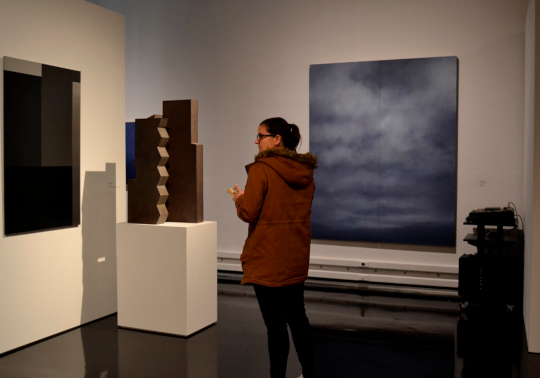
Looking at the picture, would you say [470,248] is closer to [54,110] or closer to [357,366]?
[357,366]

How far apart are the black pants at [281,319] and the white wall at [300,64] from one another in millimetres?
3095

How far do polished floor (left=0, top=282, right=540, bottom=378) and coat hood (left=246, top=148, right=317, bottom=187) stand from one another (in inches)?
50.9

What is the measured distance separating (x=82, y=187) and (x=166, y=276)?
1.03 m

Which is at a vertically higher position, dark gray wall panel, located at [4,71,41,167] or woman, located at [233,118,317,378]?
dark gray wall panel, located at [4,71,41,167]

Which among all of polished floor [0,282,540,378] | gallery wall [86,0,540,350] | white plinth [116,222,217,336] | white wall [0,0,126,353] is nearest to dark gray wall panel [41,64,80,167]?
white wall [0,0,126,353]

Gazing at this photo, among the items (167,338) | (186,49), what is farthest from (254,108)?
(167,338)

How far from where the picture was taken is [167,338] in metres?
4.23

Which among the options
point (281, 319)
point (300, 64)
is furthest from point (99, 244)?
point (300, 64)

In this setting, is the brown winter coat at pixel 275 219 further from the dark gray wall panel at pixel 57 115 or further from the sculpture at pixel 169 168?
the dark gray wall panel at pixel 57 115

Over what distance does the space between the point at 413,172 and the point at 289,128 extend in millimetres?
3031

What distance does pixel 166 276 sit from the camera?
4.25 meters

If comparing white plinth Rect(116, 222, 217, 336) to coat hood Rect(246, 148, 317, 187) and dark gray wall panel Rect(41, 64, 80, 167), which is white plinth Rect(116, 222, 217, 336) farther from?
coat hood Rect(246, 148, 317, 187)

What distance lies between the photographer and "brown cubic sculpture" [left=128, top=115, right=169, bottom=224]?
14.2ft

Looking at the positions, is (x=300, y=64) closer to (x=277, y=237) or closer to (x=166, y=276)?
(x=166, y=276)
